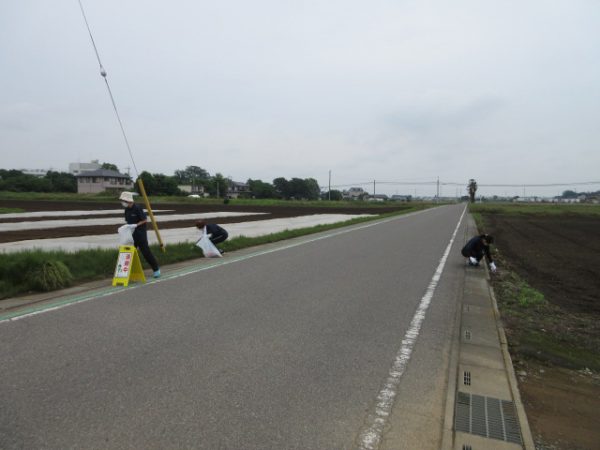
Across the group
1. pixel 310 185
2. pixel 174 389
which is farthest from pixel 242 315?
pixel 310 185

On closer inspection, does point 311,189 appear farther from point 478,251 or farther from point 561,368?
point 561,368

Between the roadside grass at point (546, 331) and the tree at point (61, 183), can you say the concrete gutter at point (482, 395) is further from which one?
the tree at point (61, 183)

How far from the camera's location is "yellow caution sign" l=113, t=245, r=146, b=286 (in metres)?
7.26

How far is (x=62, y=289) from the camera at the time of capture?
7.04 m

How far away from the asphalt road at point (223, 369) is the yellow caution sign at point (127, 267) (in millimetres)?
449

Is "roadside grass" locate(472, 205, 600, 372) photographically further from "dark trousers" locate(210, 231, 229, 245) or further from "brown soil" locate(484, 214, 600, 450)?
"dark trousers" locate(210, 231, 229, 245)

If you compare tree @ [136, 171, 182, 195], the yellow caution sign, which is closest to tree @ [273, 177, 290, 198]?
tree @ [136, 171, 182, 195]

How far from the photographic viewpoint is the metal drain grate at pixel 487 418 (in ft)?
10.0

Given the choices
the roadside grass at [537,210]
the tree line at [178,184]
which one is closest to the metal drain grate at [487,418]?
the roadside grass at [537,210]

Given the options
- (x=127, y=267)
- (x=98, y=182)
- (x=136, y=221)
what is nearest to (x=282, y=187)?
(x=98, y=182)

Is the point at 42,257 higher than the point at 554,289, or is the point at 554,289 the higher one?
the point at 42,257

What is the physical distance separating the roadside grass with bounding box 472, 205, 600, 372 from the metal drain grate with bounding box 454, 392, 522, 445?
4.56ft

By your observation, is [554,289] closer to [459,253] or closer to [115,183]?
[459,253]

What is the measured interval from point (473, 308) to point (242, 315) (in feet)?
11.8
